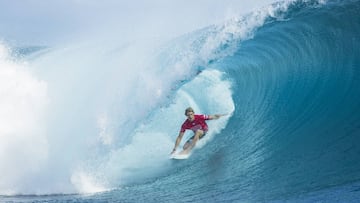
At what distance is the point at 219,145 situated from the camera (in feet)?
31.9

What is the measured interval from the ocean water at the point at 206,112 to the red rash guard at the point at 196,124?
0.41m

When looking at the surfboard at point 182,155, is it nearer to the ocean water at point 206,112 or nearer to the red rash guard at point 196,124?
the ocean water at point 206,112

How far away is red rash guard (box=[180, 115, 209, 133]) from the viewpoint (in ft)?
32.2

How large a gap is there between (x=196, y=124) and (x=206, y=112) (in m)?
2.57

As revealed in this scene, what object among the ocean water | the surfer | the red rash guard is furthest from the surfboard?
→ the red rash guard

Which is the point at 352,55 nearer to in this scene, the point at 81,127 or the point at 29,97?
the point at 81,127

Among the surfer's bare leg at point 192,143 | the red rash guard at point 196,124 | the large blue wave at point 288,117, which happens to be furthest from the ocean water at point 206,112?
the red rash guard at point 196,124

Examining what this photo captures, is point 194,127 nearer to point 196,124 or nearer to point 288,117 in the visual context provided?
point 196,124

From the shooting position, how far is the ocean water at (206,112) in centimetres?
696

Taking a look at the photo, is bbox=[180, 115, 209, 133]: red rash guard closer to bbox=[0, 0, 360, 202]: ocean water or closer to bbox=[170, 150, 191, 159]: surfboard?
bbox=[0, 0, 360, 202]: ocean water

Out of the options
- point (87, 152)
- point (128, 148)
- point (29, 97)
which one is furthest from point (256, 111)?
Result: point (29, 97)

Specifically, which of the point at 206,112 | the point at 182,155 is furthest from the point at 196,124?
the point at 206,112

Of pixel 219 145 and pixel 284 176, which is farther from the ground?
pixel 219 145

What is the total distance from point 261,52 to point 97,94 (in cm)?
504
